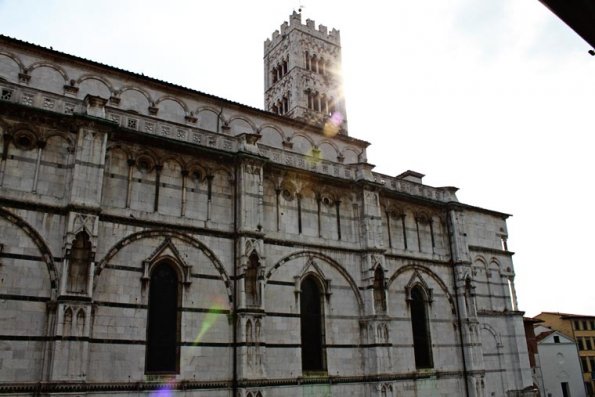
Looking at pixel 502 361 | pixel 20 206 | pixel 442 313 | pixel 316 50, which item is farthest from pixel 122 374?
pixel 316 50

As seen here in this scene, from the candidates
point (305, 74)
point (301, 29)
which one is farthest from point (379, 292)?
point (301, 29)

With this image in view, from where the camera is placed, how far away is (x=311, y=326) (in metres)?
21.2

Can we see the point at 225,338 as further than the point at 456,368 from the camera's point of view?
No

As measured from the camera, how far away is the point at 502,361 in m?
28.2

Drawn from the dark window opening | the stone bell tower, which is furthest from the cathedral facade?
the dark window opening

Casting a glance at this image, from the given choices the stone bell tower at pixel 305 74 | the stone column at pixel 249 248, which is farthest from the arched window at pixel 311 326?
the stone bell tower at pixel 305 74

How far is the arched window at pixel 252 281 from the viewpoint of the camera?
1911 cm

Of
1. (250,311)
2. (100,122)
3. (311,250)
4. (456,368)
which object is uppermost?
(100,122)

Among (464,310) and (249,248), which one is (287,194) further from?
(464,310)

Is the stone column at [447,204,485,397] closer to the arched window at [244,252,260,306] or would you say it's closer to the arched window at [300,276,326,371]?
the arched window at [300,276,326,371]

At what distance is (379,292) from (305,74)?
24.3m

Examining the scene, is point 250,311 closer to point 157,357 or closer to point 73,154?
point 157,357

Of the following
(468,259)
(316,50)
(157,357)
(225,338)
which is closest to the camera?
(157,357)

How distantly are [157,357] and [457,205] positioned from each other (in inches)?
727
